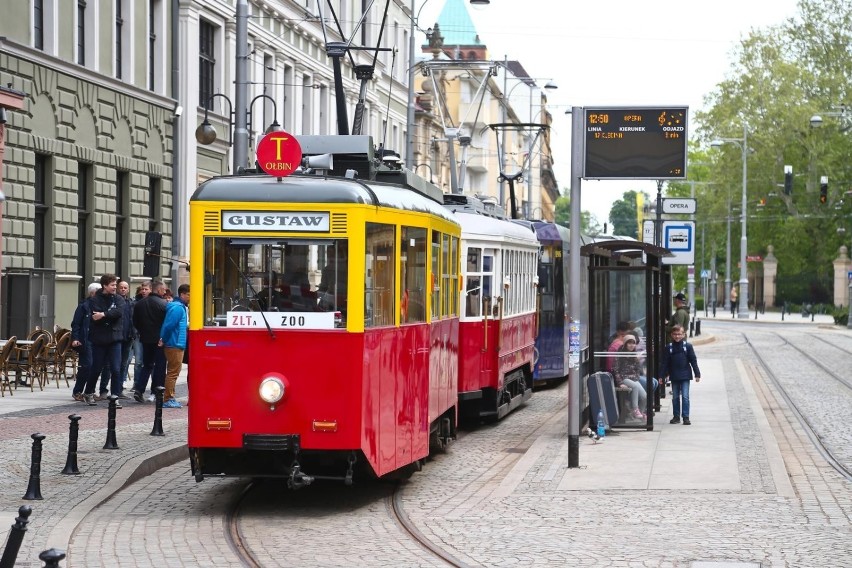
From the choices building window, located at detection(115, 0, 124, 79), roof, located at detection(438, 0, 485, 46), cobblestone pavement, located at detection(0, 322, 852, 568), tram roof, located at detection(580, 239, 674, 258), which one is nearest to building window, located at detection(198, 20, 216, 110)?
building window, located at detection(115, 0, 124, 79)

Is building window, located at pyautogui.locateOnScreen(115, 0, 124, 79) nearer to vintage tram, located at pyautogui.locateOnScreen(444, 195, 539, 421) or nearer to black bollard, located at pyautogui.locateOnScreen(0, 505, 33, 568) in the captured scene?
vintage tram, located at pyautogui.locateOnScreen(444, 195, 539, 421)

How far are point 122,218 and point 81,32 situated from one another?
4133 millimetres

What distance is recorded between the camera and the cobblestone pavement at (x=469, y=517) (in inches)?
393

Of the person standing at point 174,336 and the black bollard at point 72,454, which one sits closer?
the black bollard at point 72,454

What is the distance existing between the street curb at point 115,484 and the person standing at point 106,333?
4983 mm

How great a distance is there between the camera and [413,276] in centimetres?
1310

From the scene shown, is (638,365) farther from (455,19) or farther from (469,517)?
(455,19)

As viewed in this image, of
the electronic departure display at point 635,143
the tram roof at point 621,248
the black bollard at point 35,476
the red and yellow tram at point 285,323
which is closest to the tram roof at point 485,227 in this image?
the tram roof at point 621,248

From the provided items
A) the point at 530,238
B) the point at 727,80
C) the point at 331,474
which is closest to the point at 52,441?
the point at 331,474

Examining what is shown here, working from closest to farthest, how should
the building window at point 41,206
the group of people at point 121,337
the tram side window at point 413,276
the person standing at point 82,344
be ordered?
the tram side window at point 413,276
the group of people at point 121,337
the person standing at point 82,344
the building window at point 41,206

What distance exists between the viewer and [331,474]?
12.5 m

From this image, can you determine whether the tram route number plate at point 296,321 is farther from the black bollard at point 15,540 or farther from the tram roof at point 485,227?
the tram roof at point 485,227

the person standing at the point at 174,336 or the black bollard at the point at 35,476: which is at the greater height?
the person standing at the point at 174,336

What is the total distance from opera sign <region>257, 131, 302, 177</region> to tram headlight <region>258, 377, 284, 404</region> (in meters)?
1.67
